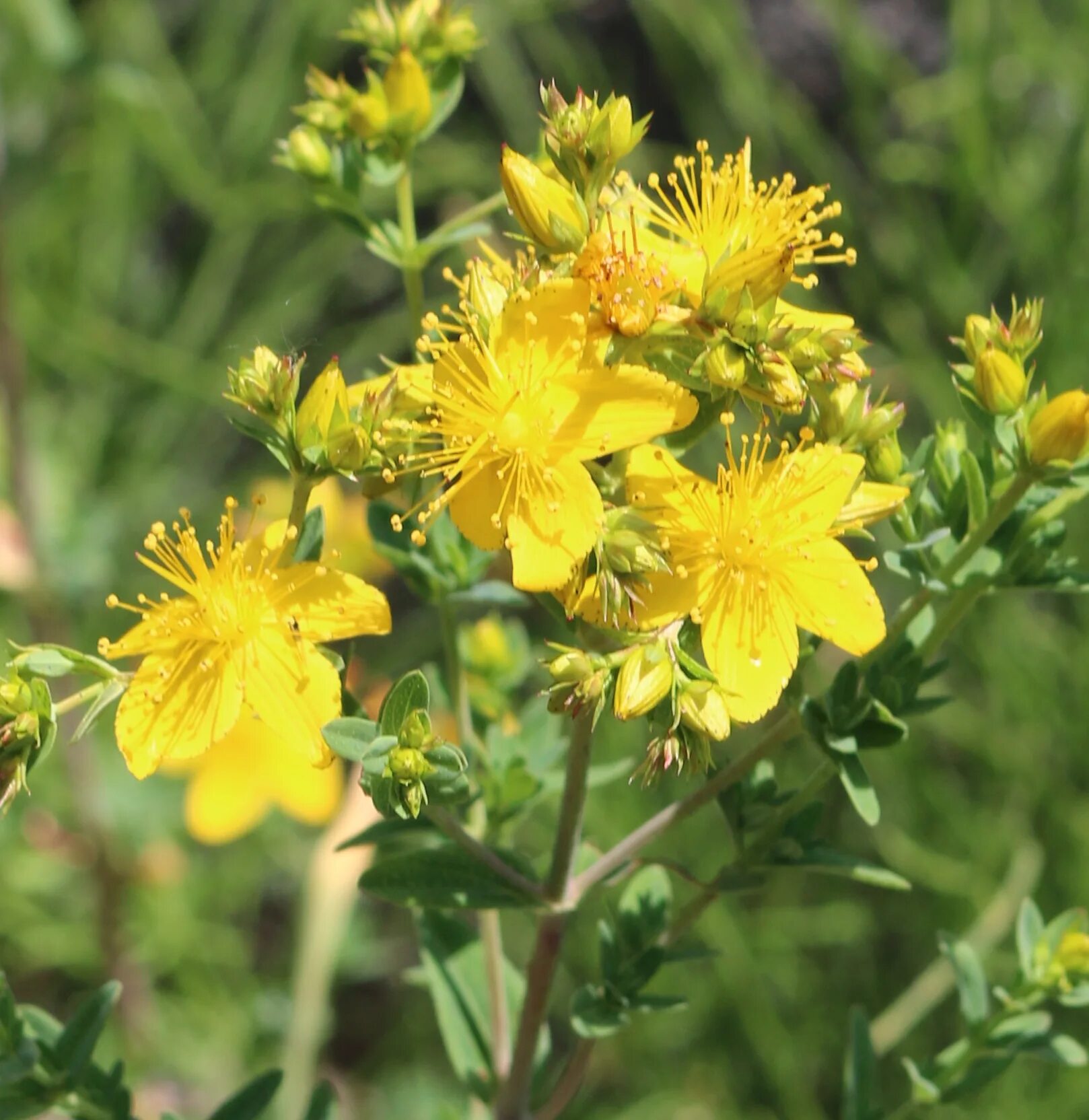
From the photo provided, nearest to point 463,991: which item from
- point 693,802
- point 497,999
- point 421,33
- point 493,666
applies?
point 497,999

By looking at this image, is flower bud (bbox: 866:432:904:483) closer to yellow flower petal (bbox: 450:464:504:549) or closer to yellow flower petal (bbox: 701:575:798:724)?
yellow flower petal (bbox: 701:575:798:724)

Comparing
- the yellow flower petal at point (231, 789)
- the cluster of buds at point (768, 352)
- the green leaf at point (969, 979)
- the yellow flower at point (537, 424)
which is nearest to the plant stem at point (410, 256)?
the yellow flower at point (537, 424)

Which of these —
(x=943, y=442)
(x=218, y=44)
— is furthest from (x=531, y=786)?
(x=218, y=44)

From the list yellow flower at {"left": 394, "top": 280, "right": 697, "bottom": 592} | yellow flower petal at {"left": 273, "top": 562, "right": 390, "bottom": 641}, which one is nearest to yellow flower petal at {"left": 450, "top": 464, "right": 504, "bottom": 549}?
yellow flower at {"left": 394, "top": 280, "right": 697, "bottom": 592}

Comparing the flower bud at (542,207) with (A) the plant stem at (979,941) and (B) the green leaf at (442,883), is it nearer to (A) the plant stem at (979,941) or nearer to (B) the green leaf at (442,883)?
(B) the green leaf at (442,883)

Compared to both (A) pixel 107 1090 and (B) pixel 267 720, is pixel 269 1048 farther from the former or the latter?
(B) pixel 267 720
